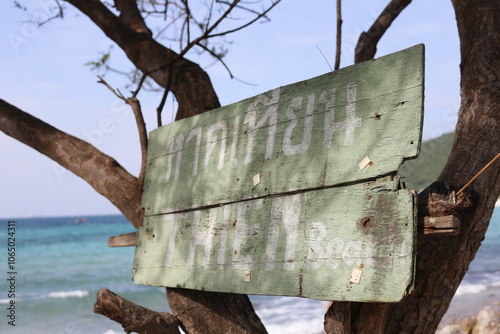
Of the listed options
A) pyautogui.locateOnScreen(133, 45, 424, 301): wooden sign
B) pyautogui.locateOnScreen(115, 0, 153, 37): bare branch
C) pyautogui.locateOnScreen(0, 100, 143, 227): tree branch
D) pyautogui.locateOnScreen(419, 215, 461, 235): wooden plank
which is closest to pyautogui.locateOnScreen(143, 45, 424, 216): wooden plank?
pyautogui.locateOnScreen(133, 45, 424, 301): wooden sign

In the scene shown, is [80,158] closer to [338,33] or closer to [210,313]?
[210,313]

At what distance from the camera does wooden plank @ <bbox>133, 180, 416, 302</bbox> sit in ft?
7.68

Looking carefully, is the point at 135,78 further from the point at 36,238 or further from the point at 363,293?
the point at 36,238

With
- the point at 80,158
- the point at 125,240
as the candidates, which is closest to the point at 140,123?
the point at 80,158

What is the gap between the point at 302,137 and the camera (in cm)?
278

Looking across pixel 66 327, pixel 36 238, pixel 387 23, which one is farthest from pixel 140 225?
pixel 36 238

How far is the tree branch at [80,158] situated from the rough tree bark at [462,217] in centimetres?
159

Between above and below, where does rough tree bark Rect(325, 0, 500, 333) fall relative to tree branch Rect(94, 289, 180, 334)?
above

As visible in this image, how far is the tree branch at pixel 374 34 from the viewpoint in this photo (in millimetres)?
3996

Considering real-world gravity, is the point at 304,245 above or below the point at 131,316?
above

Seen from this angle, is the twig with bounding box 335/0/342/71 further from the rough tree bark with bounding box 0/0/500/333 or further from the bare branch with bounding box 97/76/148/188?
the bare branch with bounding box 97/76/148/188

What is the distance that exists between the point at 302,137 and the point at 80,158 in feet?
6.18

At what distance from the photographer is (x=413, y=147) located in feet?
7.73

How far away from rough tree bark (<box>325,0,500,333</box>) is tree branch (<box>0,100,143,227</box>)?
1594 millimetres
